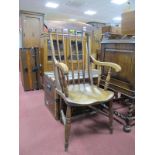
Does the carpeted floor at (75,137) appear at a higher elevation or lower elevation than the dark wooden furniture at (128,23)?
lower

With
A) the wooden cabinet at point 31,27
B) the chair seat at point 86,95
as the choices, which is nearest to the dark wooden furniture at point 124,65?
the chair seat at point 86,95

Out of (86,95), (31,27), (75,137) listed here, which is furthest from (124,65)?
(31,27)

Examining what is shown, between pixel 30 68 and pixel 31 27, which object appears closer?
pixel 30 68

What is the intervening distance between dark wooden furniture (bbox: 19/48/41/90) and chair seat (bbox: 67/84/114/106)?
65.7 inches

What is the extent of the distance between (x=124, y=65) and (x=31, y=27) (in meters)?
3.62

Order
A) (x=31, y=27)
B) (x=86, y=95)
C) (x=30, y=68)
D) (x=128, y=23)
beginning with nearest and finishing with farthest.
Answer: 1. (x=86, y=95)
2. (x=128, y=23)
3. (x=30, y=68)
4. (x=31, y=27)

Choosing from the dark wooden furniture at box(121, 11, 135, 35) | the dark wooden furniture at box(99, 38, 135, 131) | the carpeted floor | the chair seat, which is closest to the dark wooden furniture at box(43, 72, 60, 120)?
the carpeted floor

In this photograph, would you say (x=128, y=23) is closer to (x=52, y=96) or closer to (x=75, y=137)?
(x=52, y=96)

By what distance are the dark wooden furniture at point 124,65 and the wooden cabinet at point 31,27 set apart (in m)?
3.17

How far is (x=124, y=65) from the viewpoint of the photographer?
1.68 metres

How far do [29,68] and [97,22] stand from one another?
278 inches

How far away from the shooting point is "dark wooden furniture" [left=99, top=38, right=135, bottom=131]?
1.57 metres

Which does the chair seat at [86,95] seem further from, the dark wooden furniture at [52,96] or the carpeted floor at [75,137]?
the carpeted floor at [75,137]

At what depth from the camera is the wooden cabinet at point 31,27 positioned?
14.5ft
